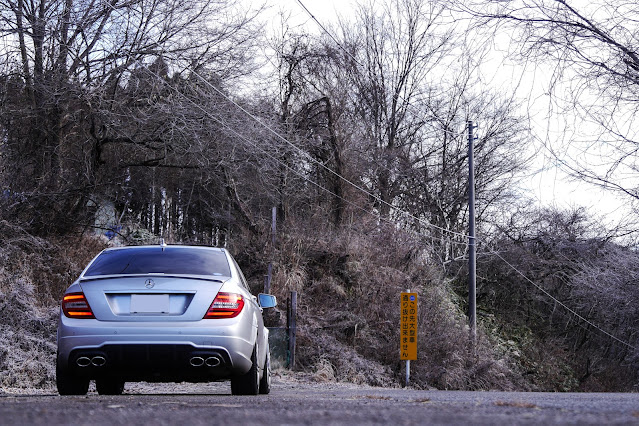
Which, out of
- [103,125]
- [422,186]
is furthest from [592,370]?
[103,125]

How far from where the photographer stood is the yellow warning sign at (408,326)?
20594 millimetres

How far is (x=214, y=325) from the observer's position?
8.23 meters

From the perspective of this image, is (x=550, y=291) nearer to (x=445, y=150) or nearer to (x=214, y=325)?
(x=445, y=150)

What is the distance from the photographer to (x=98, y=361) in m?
8.20

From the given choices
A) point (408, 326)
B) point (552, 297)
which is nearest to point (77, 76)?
point (408, 326)

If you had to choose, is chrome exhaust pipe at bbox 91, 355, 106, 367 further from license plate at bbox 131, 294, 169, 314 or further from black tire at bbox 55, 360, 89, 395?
license plate at bbox 131, 294, 169, 314

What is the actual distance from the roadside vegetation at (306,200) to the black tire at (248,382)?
4342 millimetres

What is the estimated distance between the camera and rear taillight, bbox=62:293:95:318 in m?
8.28

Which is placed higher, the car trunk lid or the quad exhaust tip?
the car trunk lid

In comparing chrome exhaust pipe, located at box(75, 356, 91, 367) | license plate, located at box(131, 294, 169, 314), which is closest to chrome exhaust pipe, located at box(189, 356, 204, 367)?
license plate, located at box(131, 294, 169, 314)

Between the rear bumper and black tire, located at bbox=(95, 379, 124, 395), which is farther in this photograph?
black tire, located at bbox=(95, 379, 124, 395)

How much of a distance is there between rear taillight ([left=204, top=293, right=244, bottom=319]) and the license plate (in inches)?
16.4

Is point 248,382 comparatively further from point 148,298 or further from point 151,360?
point 148,298

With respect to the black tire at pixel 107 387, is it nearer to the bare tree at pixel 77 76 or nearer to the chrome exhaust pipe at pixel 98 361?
the chrome exhaust pipe at pixel 98 361
